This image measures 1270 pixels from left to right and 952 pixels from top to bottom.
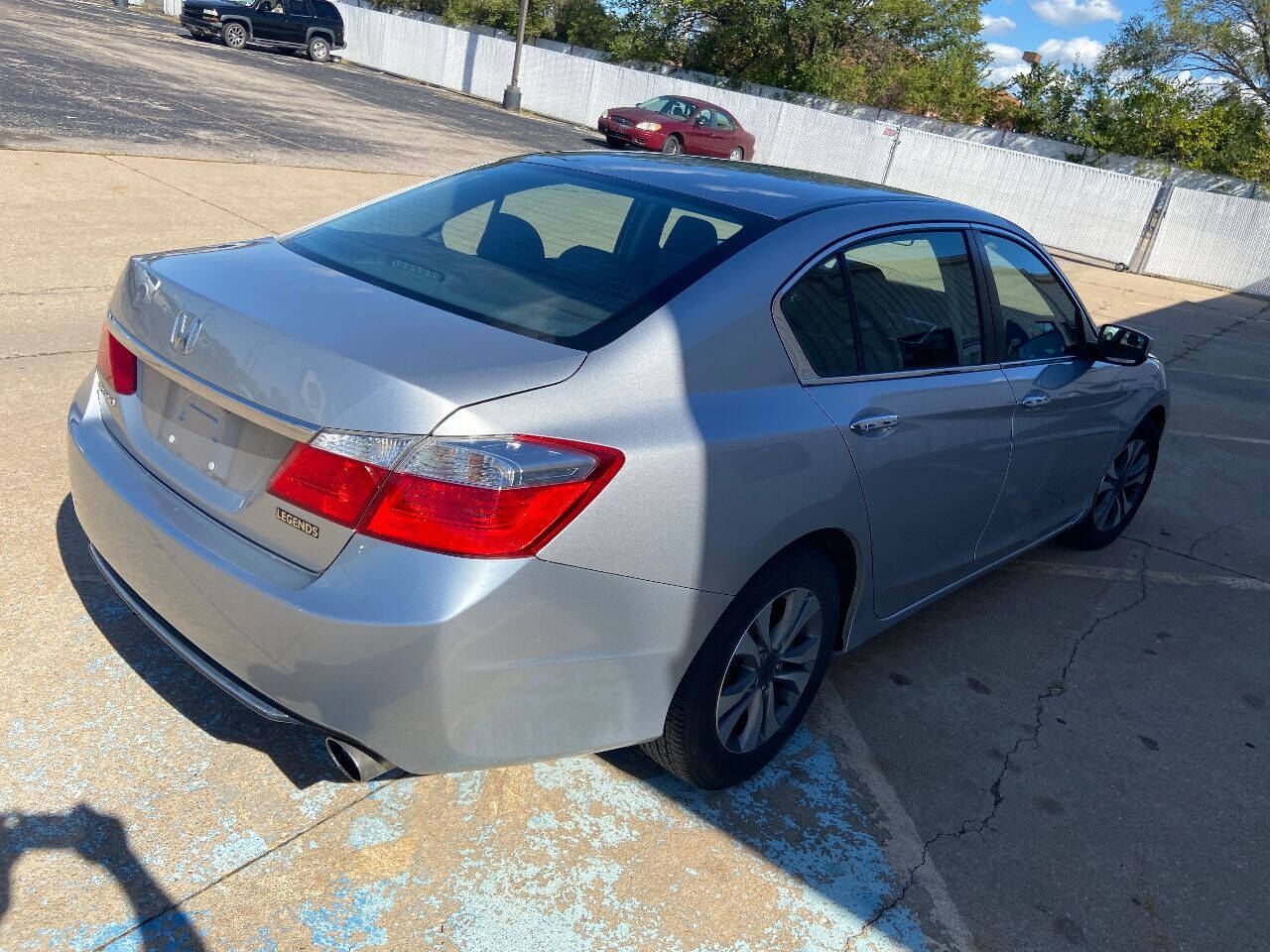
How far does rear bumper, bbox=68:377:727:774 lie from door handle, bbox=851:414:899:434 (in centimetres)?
71

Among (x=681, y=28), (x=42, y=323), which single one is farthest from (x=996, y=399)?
(x=681, y=28)

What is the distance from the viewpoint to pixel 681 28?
43188 millimetres

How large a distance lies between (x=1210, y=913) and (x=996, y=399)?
1.66m

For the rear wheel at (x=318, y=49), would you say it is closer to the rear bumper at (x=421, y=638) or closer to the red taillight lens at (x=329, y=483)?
the rear bumper at (x=421, y=638)

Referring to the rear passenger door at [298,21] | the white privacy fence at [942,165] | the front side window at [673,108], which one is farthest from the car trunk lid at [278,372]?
the rear passenger door at [298,21]

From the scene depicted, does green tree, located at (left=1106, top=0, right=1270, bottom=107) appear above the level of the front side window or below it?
above

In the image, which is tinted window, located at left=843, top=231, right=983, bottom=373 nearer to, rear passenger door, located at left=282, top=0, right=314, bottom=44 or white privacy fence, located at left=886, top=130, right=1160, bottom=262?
white privacy fence, located at left=886, top=130, right=1160, bottom=262

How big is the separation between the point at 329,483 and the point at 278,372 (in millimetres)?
289

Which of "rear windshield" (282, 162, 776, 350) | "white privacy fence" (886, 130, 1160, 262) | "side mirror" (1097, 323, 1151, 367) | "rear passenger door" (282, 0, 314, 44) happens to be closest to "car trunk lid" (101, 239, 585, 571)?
"rear windshield" (282, 162, 776, 350)

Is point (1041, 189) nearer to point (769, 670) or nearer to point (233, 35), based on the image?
point (233, 35)

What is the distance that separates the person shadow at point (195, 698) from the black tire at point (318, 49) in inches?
1347

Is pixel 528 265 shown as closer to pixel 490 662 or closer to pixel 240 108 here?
pixel 490 662

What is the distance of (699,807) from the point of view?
9.93 ft

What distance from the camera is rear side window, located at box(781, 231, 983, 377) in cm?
304
